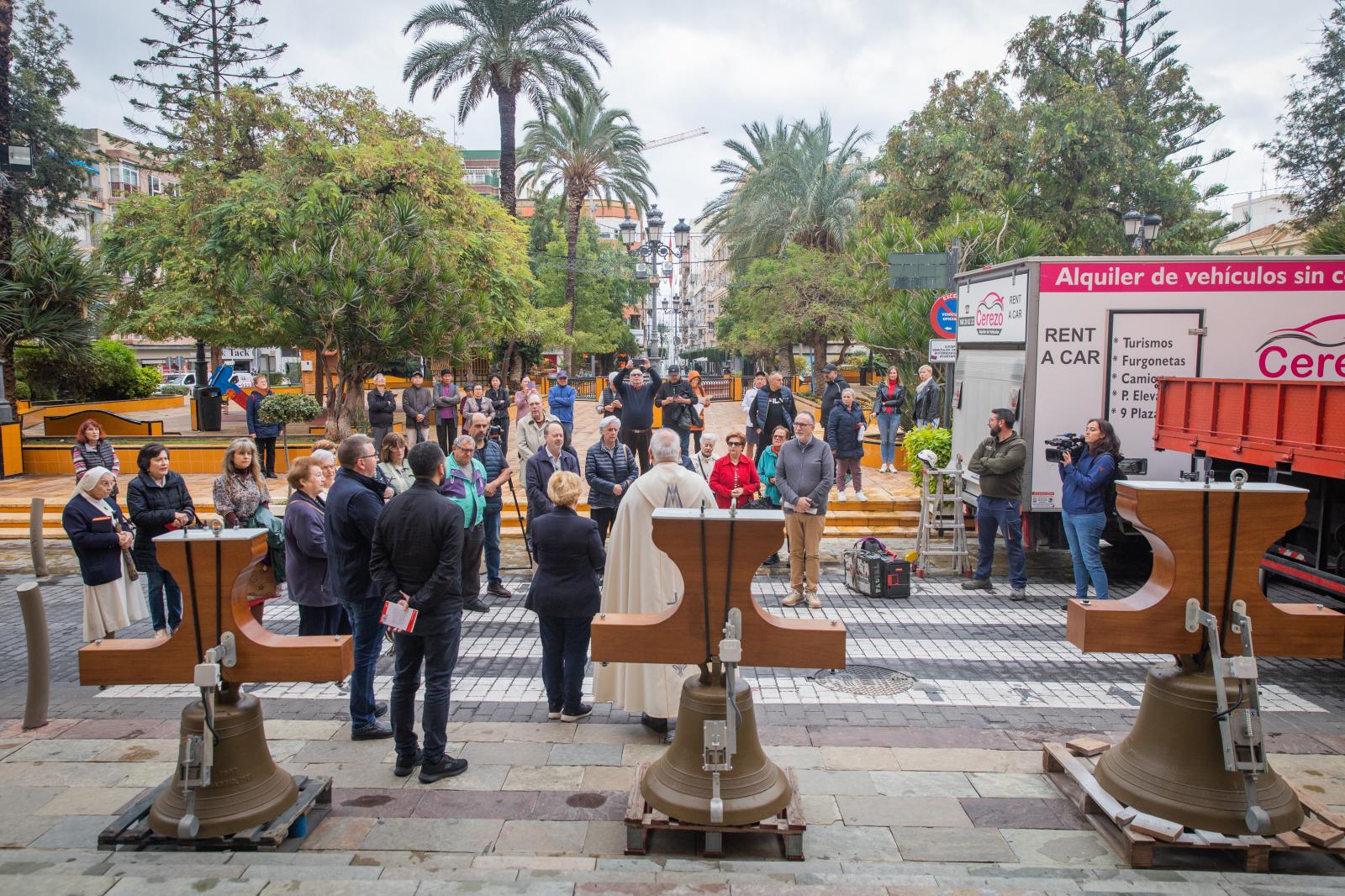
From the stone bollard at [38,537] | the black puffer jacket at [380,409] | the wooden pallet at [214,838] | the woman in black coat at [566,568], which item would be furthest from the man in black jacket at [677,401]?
the wooden pallet at [214,838]

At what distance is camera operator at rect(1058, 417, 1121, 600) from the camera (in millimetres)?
8531

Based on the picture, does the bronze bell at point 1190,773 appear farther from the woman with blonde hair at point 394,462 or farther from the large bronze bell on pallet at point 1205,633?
the woman with blonde hair at point 394,462

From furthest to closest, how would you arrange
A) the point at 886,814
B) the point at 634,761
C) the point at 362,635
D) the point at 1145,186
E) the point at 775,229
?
1. the point at 775,229
2. the point at 1145,186
3. the point at 362,635
4. the point at 634,761
5. the point at 886,814

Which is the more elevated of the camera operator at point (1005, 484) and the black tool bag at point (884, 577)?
the camera operator at point (1005, 484)

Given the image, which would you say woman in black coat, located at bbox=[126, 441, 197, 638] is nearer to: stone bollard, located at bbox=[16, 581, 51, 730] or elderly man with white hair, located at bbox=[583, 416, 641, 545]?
stone bollard, located at bbox=[16, 581, 51, 730]

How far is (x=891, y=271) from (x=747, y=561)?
33.1ft

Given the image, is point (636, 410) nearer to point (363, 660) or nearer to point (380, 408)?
point (380, 408)

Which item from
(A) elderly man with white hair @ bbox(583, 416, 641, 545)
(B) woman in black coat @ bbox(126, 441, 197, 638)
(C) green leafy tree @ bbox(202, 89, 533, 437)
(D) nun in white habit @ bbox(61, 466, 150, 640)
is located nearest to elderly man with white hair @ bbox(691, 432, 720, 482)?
(A) elderly man with white hair @ bbox(583, 416, 641, 545)

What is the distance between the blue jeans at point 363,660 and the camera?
5742 mm

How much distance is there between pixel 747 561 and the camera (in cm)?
425

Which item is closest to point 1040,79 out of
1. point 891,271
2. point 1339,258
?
point 891,271

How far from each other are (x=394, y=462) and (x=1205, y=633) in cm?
584

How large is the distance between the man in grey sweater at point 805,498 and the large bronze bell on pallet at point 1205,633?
493cm

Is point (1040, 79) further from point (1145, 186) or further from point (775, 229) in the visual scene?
point (775, 229)
